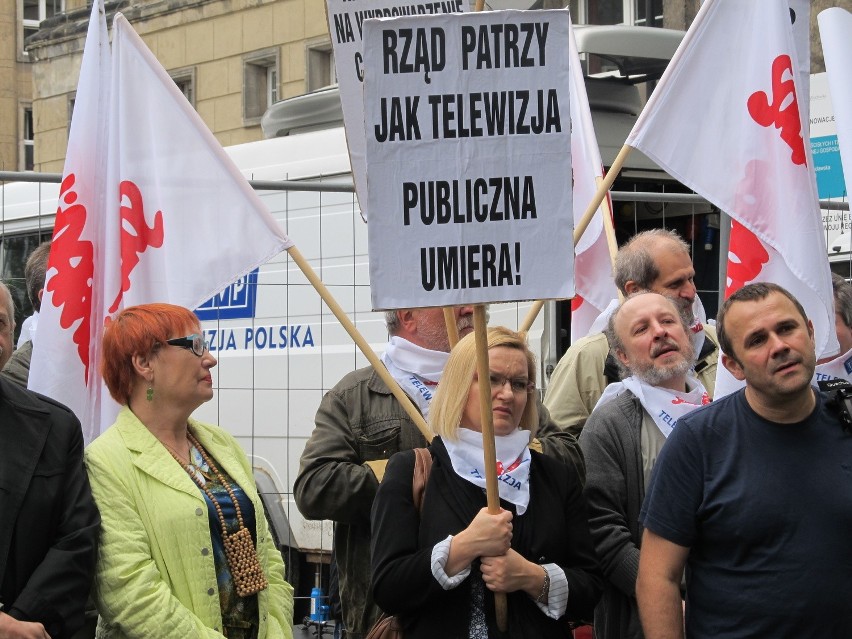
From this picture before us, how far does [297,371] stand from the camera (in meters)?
8.29

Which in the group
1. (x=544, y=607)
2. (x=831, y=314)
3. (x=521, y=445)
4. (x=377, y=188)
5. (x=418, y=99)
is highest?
(x=418, y=99)

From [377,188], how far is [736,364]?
113 centimetres

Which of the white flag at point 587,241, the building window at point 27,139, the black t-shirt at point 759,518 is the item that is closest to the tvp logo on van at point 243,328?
the white flag at point 587,241

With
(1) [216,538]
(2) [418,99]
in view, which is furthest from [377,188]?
(1) [216,538]

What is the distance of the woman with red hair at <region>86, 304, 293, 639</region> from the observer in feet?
13.5

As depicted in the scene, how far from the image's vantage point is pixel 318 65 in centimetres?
2452

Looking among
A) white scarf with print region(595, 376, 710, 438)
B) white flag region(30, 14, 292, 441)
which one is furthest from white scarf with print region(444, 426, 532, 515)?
white flag region(30, 14, 292, 441)

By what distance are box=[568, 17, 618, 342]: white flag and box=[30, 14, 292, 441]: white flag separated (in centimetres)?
174

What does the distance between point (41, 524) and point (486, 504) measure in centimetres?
125

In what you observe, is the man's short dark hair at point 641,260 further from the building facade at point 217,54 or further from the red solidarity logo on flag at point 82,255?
the building facade at point 217,54

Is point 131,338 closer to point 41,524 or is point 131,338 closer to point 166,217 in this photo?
point 41,524

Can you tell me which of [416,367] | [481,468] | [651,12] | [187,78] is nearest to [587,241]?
[416,367]

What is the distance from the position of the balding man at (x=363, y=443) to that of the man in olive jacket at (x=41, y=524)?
2.83ft

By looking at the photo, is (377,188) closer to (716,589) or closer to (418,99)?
(418,99)
